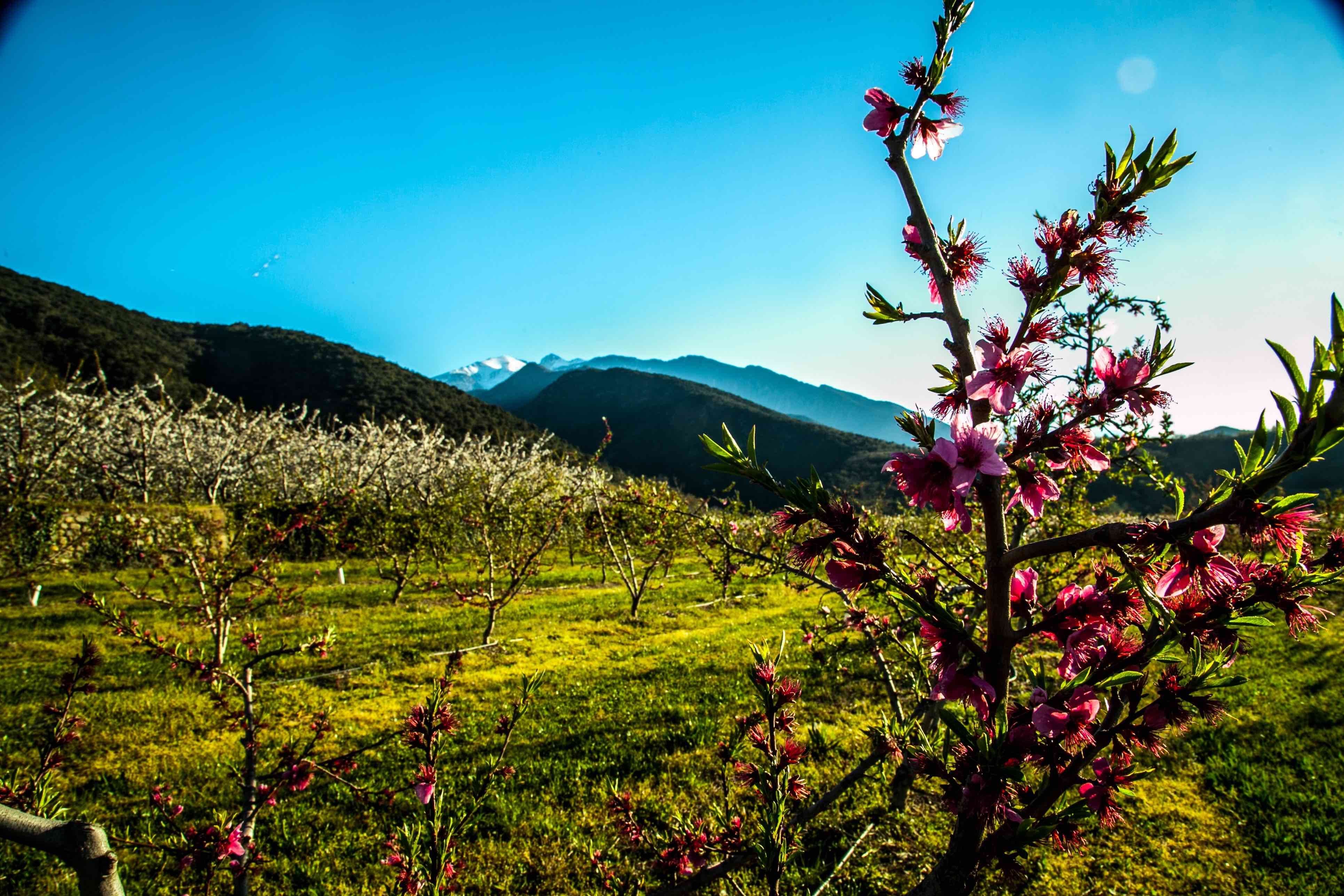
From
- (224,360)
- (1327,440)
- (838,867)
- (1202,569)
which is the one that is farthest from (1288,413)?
(224,360)

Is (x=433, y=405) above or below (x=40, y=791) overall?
above

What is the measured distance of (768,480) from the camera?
101cm

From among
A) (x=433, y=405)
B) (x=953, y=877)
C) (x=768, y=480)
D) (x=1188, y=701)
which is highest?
(x=433, y=405)

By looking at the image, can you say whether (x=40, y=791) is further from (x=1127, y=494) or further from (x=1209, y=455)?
(x=1209, y=455)

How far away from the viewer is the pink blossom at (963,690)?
3.41ft

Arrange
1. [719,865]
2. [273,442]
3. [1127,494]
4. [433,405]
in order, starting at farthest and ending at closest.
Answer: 1. [1127,494]
2. [433,405]
3. [273,442]
4. [719,865]

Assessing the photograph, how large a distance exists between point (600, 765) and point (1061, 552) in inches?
194

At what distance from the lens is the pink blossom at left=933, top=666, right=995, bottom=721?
1039mm

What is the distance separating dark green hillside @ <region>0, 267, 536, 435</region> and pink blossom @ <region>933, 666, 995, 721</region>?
154 ft

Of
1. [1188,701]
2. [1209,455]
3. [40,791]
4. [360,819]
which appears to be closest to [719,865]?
[1188,701]

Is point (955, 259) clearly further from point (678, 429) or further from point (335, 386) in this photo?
point (678, 429)

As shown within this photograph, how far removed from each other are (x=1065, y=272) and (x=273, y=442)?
28.2 m

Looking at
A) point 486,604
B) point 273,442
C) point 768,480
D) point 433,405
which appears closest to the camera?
point 768,480

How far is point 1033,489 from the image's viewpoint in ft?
4.06
